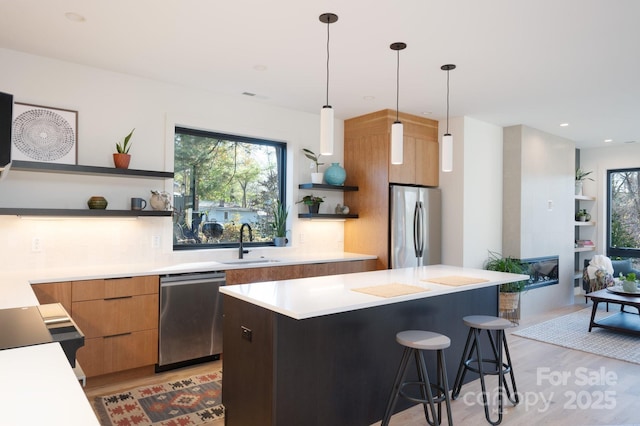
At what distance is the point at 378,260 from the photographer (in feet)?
17.0

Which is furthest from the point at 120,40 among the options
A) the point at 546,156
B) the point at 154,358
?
the point at 546,156

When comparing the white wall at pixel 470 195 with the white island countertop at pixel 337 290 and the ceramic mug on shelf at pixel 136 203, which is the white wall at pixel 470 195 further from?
the ceramic mug on shelf at pixel 136 203

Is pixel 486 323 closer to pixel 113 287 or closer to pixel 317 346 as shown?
pixel 317 346

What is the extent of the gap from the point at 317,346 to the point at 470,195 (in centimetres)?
383

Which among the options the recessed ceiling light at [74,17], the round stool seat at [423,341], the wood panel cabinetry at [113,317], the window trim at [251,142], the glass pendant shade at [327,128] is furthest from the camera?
the window trim at [251,142]

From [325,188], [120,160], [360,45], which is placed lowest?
[325,188]

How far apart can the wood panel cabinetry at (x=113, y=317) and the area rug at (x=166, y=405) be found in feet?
0.82

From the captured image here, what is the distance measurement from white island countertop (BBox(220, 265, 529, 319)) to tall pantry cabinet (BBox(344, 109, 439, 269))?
1.65m

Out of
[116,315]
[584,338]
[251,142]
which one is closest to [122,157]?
[116,315]

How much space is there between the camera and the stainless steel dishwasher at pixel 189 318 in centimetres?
356

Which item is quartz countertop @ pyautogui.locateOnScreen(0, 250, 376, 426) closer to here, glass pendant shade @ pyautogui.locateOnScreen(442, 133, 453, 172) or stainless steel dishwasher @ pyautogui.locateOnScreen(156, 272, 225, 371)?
stainless steel dishwasher @ pyautogui.locateOnScreen(156, 272, 225, 371)

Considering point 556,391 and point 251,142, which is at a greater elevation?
point 251,142

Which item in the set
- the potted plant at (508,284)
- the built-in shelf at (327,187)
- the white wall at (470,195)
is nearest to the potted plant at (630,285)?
the potted plant at (508,284)

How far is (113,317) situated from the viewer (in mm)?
3301
